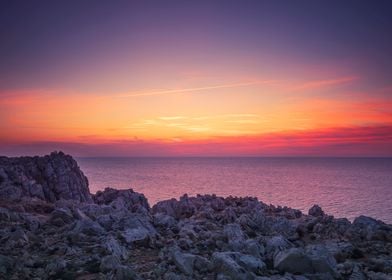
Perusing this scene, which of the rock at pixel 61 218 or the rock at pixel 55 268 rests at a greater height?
the rock at pixel 61 218

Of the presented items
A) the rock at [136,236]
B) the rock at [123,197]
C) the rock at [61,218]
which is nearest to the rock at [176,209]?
the rock at [123,197]

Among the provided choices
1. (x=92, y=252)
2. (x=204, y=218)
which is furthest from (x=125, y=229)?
(x=204, y=218)

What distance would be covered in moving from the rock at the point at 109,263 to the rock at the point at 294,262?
17.3 ft

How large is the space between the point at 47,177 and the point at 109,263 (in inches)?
998

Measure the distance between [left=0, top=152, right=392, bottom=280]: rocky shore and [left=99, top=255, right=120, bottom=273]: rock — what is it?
32 millimetres

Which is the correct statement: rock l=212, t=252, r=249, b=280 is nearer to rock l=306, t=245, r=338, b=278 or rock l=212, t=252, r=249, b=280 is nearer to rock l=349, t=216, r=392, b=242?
rock l=306, t=245, r=338, b=278

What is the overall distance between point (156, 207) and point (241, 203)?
23.0 ft

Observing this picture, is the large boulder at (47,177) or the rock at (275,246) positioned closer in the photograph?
the rock at (275,246)

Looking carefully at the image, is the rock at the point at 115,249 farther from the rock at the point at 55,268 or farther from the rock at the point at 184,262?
the rock at the point at 184,262

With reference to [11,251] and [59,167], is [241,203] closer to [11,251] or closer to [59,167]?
[59,167]

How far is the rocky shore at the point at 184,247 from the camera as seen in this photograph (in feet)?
41.5

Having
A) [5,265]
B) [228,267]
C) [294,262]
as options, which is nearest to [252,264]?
[228,267]

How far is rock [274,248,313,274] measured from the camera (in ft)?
41.9

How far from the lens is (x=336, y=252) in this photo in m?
15.2
